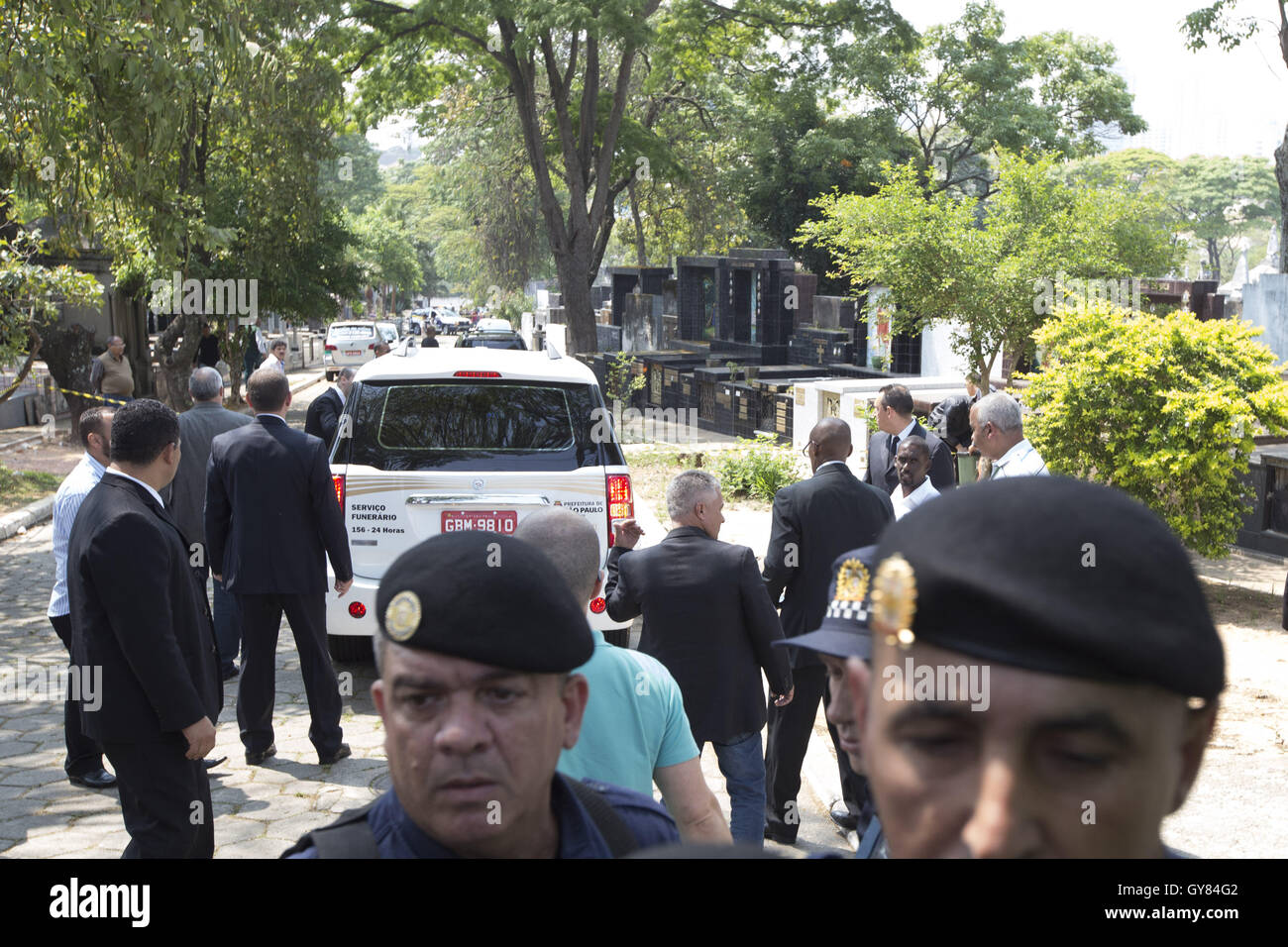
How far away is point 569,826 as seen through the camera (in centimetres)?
190

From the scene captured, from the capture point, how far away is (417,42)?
26.5m

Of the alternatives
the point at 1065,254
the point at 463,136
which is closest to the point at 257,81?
the point at 1065,254

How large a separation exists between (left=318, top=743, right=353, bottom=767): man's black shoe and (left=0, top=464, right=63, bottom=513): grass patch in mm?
9109

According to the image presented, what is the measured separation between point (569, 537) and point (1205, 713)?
2707mm

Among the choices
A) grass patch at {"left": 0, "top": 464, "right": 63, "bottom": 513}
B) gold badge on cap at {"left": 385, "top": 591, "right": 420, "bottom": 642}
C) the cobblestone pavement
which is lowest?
the cobblestone pavement

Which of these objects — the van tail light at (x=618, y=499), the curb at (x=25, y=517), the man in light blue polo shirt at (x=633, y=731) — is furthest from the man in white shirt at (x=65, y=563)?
the curb at (x=25, y=517)

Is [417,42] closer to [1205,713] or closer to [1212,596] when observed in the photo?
[1212,596]

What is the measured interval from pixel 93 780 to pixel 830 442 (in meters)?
4.12

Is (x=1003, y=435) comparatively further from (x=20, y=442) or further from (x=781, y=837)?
(x=20, y=442)

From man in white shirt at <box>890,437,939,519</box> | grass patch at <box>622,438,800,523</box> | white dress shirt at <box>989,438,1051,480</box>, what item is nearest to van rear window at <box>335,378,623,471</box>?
man in white shirt at <box>890,437,939,519</box>

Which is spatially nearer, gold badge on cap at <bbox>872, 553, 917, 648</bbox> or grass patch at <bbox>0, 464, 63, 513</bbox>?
gold badge on cap at <bbox>872, 553, 917, 648</bbox>

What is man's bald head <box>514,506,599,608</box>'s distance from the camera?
3660mm

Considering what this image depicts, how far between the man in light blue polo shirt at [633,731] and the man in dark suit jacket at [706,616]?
1400mm

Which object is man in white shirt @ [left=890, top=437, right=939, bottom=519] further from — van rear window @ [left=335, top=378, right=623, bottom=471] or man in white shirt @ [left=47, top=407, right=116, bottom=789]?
man in white shirt @ [left=47, top=407, right=116, bottom=789]
